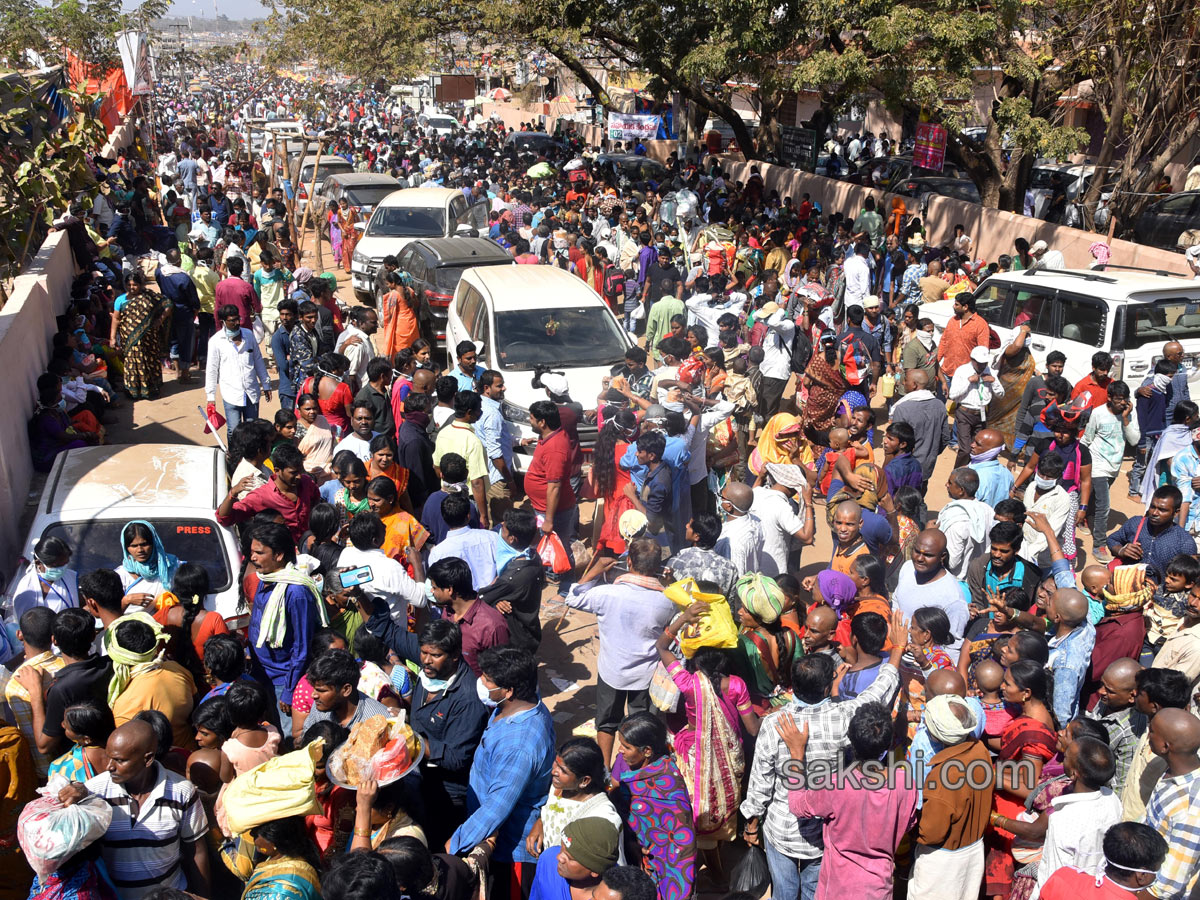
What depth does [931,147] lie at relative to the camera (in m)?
17.1

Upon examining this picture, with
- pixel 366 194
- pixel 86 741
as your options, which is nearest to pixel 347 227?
pixel 366 194

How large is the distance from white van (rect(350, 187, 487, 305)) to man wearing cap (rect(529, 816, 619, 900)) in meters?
13.0

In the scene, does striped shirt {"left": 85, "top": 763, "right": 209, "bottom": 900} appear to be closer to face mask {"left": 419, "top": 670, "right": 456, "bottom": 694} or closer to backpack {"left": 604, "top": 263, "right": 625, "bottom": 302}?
face mask {"left": 419, "top": 670, "right": 456, "bottom": 694}

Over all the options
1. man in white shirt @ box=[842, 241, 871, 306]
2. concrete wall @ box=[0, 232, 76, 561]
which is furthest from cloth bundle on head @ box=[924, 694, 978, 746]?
man in white shirt @ box=[842, 241, 871, 306]

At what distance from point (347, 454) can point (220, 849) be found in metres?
2.59

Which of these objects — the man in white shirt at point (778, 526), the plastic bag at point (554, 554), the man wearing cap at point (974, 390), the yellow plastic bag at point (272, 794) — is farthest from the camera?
the man wearing cap at point (974, 390)

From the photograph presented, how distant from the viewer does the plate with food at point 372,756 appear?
11.8 ft

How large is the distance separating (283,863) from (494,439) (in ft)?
14.5

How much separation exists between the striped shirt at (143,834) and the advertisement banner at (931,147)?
16061 mm

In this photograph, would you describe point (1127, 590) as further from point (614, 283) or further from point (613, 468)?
point (614, 283)

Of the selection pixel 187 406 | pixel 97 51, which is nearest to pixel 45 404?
pixel 187 406

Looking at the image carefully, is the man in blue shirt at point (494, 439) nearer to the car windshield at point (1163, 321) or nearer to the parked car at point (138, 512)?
the parked car at point (138, 512)

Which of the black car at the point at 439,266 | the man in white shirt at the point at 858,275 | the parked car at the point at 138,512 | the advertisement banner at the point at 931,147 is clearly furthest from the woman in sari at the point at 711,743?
the advertisement banner at the point at 931,147

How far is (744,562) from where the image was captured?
6.00m
